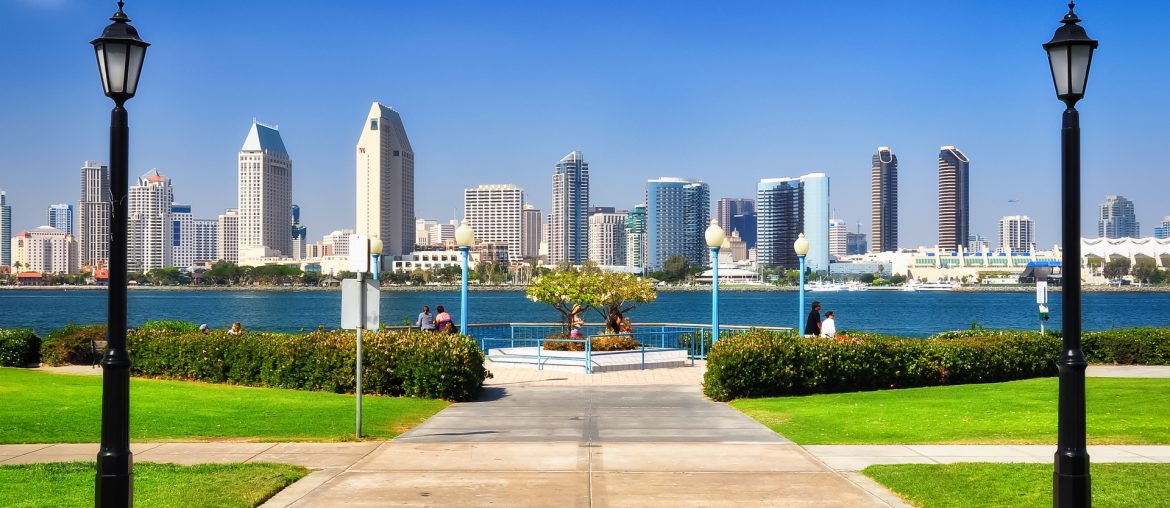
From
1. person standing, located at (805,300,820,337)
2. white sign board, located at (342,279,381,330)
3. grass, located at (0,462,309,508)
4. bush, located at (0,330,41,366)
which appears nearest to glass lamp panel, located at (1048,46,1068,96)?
grass, located at (0,462,309,508)

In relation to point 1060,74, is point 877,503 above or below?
below

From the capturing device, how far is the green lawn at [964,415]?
46.2ft

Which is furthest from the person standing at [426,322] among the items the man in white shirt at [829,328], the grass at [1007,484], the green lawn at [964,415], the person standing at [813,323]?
the grass at [1007,484]

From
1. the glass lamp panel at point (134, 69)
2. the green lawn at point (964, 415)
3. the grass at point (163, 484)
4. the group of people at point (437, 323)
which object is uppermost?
the glass lamp panel at point (134, 69)

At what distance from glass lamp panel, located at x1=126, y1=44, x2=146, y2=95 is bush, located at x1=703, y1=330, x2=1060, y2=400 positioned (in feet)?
44.2

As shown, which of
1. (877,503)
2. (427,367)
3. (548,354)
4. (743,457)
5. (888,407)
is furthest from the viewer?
(548,354)

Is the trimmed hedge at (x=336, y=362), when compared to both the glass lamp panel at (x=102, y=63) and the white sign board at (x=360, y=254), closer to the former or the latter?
the white sign board at (x=360, y=254)

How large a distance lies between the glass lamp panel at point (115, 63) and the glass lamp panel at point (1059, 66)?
7.67 m

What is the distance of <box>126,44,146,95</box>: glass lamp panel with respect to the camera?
8.16m

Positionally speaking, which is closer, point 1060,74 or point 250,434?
point 1060,74

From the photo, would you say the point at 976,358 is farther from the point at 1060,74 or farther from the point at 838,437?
the point at 1060,74

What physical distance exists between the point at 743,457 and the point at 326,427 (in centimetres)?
629

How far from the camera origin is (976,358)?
73.9 feet

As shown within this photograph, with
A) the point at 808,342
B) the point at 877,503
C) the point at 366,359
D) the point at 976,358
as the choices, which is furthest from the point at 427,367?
the point at 976,358
